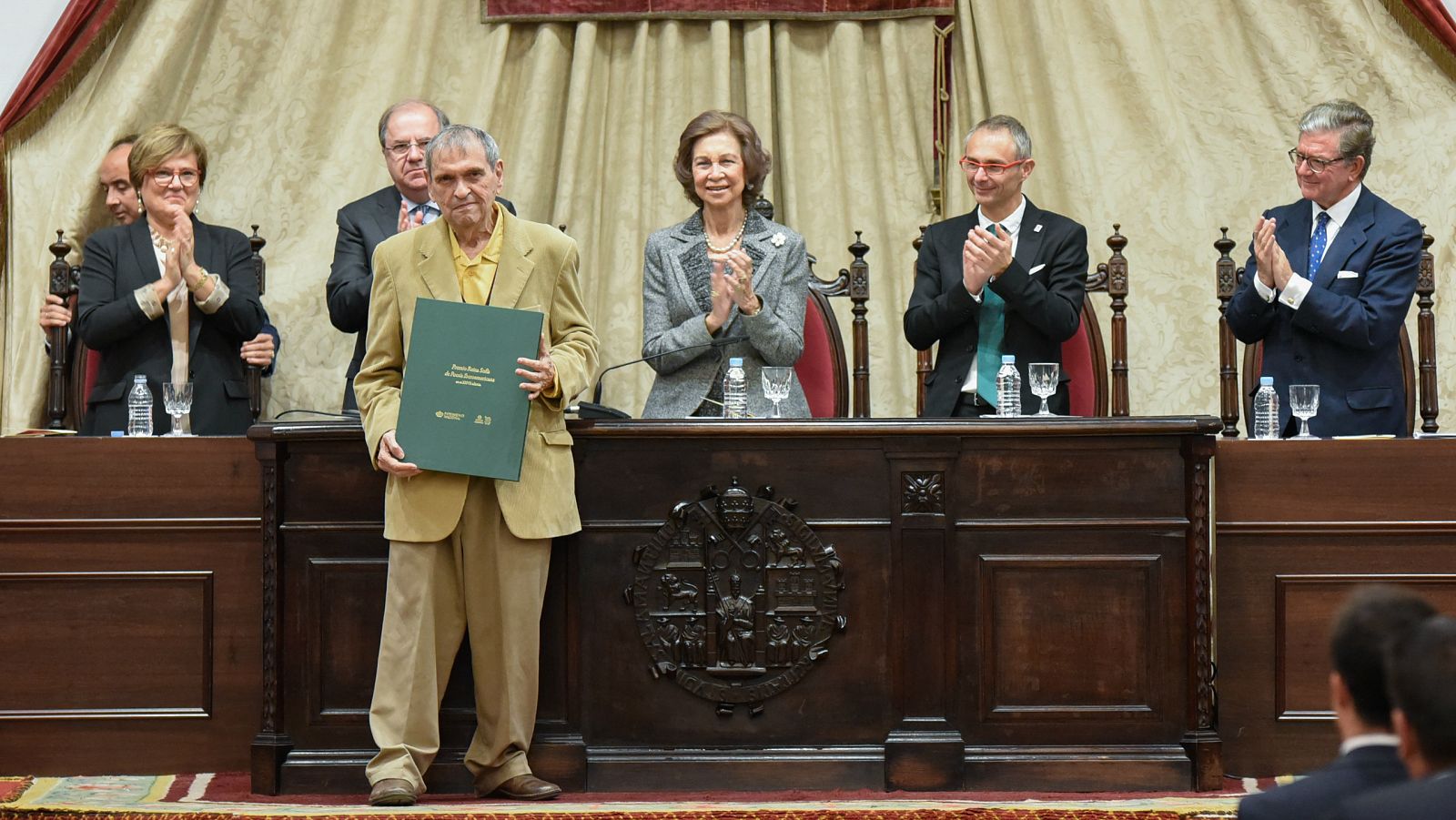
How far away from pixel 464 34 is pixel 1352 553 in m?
3.56

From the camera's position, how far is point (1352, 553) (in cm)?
378

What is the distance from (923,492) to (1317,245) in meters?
1.35

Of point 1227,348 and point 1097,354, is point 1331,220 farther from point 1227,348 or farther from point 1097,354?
point 1097,354

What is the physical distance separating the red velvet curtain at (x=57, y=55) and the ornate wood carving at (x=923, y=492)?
3.54m

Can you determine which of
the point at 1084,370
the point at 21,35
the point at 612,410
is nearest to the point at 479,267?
the point at 612,410

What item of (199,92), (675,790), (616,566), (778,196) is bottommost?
(675,790)

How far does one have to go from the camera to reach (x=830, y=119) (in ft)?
19.0

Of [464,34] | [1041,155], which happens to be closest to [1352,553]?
[1041,155]

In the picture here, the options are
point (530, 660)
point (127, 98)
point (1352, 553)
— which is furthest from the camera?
point (127, 98)

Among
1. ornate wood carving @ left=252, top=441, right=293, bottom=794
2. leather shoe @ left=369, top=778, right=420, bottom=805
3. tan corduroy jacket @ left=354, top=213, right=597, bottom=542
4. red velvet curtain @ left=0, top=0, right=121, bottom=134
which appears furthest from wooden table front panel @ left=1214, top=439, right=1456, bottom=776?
red velvet curtain @ left=0, top=0, right=121, bottom=134

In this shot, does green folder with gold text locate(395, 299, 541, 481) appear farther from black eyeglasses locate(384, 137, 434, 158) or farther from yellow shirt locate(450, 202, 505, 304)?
black eyeglasses locate(384, 137, 434, 158)

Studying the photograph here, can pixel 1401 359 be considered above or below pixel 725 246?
below

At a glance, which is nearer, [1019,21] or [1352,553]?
[1352,553]

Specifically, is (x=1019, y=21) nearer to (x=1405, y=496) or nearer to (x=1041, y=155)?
(x=1041, y=155)
